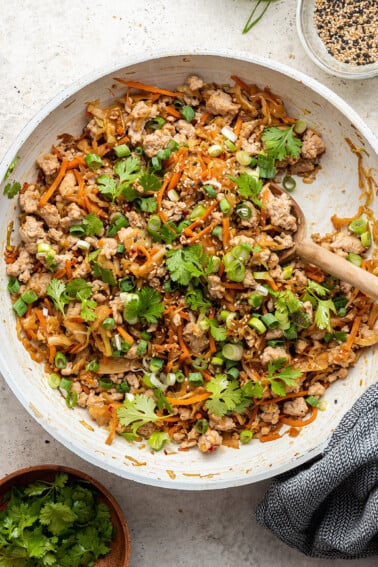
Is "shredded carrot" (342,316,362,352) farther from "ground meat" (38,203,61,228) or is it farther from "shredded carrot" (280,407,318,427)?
"ground meat" (38,203,61,228)

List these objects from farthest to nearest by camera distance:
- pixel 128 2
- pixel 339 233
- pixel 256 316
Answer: pixel 128 2 < pixel 339 233 < pixel 256 316

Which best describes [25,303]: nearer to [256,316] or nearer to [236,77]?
[256,316]

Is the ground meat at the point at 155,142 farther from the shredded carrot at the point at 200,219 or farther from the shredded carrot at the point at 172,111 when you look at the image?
the shredded carrot at the point at 200,219

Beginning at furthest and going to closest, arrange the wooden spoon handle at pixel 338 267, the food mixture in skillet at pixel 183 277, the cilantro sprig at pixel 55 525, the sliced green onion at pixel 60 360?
the cilantro sprig at pixel 55 525 → the sliced green onion at pixel 60 360 → the food mixture in skillet at pixel 183 277 → the wooden spoon handle at pixel 338 267

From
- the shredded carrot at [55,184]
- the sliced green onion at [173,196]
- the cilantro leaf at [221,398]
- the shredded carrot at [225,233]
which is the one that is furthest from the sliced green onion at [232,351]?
the shredded carrot at [55,184]

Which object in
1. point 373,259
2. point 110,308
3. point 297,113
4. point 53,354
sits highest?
point 297,113

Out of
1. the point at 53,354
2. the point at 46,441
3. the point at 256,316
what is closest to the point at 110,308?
the point at 53,354

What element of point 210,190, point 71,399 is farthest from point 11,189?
point 71,399

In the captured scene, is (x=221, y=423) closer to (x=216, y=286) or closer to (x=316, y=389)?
(x=316, y=389)
